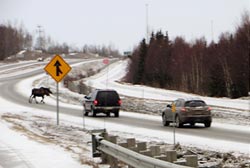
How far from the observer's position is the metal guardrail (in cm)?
793

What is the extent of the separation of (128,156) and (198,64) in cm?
6717

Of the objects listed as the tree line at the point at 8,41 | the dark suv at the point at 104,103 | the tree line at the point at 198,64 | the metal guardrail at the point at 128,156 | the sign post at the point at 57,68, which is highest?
the tree line at the point at 8,41

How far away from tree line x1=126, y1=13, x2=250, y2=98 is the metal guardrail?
44607mm

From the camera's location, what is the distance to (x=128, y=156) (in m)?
9.75

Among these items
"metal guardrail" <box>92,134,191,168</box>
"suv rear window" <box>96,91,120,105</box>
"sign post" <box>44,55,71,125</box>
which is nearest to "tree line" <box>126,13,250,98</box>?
"suv rear window" <box>96,91,120,105</box>

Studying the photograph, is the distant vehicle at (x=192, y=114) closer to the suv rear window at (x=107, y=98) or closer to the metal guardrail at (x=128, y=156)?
the suv rear window at (x=107, y=98)

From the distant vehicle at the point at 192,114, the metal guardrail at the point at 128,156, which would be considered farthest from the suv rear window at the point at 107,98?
the metal guardrail at the point at 128,156

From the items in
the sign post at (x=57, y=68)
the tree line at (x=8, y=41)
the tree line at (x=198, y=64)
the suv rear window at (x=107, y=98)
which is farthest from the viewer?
the tree line at (x=8, y=41)

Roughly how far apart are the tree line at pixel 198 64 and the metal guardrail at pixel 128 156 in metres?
44.6

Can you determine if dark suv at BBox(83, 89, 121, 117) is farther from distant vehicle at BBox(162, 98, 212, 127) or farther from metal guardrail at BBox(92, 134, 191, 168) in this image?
metal guardrail at BBox(92, 134, 191, 168)

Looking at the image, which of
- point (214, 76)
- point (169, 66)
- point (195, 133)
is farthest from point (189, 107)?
point (169, 66)

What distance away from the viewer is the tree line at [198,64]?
56.4 m

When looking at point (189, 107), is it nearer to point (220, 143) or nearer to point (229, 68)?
point (220, 143)

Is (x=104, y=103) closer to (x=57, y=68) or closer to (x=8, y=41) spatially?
(x=57, y=68)
